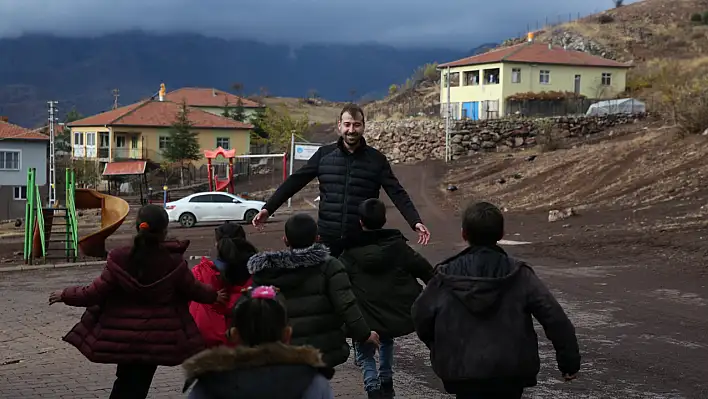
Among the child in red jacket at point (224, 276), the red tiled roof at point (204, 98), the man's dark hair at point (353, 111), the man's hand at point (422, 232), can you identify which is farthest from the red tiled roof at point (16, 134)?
the child in red jacket at point (224, 276)

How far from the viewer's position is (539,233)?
23141 mm

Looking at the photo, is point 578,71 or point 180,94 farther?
point 180,94

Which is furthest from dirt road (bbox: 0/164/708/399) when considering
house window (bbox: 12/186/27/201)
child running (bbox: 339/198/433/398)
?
house window (bbox: 12/186/27/201)

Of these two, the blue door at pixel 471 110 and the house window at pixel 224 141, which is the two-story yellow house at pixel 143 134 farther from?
the blue door at pixel 471 110

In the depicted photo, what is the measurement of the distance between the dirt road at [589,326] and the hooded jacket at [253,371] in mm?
4041

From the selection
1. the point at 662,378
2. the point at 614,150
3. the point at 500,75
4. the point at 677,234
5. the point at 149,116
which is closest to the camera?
the point at 662,378

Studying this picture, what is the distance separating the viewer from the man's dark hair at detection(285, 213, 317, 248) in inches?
225

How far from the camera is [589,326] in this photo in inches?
436

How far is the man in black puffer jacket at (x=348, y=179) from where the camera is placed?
287 inches

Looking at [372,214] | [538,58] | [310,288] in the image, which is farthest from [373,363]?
[538,58]

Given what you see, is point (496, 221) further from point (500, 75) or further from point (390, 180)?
point (500, 75)

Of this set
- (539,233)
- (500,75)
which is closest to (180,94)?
(500,75)

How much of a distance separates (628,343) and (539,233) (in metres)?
13.2

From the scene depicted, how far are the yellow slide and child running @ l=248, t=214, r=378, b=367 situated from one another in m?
17.1
